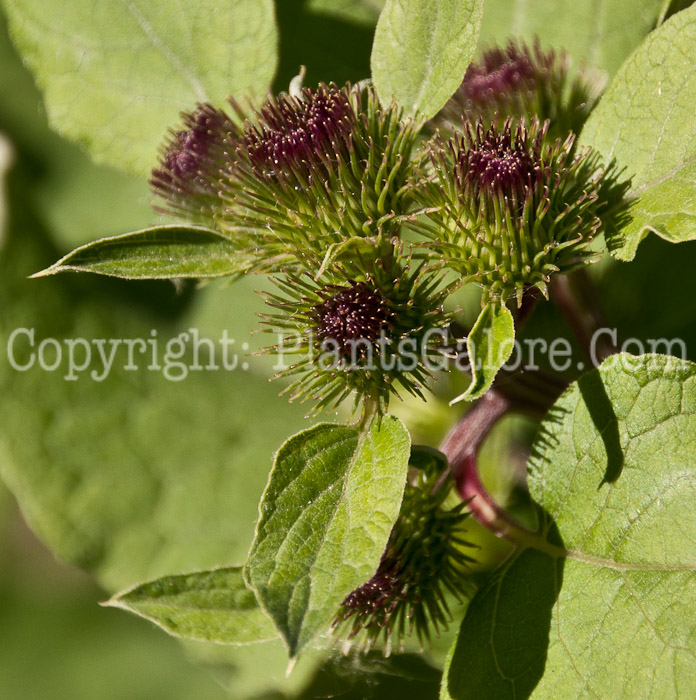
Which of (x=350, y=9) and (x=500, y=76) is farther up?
(x=350, y=9)

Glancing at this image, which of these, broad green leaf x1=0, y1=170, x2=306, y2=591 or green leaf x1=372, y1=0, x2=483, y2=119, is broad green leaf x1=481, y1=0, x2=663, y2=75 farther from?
broad green leaf x1=0, y1=170, x2=306, y2=591

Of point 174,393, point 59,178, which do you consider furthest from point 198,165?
point 59,178

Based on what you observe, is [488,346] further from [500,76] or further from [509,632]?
[500,76]

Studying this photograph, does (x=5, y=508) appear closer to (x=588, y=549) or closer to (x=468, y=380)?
(x=468, y=380)

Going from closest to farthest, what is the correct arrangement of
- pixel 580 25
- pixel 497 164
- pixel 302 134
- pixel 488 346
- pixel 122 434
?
pixel 488 346, pixel 497 164, pixel 302 134, pixel 580 25, pixel 122 434

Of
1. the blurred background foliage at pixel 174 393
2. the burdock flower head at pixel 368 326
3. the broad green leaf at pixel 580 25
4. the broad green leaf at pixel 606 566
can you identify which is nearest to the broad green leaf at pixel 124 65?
the blurred background foliage at pixel 174 393

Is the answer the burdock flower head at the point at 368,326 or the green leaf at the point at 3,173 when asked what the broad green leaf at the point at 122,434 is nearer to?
the green leaf at the point at 3,173

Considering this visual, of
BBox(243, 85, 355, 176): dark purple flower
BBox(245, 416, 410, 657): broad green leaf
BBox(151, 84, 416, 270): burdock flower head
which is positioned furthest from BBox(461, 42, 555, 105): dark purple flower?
BBox(245, 416, 410, 657): broad green leaf
